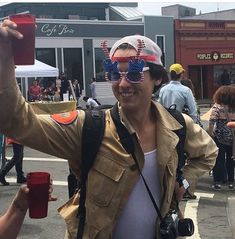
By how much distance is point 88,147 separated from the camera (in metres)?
2.31

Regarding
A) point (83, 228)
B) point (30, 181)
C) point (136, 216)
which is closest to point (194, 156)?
point (136, 216)

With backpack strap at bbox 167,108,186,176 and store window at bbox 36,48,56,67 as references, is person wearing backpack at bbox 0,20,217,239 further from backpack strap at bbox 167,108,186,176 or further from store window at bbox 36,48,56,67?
store window at bbox 36,48,56,67

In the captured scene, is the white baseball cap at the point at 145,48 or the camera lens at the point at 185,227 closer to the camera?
the white baseball cap at the point at 145,48

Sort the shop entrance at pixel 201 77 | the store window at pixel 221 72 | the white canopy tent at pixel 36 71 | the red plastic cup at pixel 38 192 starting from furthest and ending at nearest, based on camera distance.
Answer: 1. the store window at pixel 221 72
2. the shop entrance at pixel 201 77
3. the white canopy tent at pixel 36 71
4. the red plastic cup at pixel 38 192

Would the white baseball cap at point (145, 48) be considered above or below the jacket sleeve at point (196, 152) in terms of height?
above

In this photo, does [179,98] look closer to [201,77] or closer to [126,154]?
[126,154]

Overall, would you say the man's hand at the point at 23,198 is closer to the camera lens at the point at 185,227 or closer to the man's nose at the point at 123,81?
the man's nose at the point at 123,81

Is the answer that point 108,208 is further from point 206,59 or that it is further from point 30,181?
point 206,59

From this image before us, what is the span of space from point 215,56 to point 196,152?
35.0 m

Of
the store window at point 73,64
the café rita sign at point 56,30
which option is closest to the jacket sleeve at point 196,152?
the café rita sign at point 56,30

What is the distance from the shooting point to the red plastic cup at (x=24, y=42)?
192cm

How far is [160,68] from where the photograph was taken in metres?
2.58

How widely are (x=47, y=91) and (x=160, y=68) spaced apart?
887 inches

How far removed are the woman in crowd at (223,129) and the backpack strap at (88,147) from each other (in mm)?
5561
